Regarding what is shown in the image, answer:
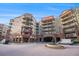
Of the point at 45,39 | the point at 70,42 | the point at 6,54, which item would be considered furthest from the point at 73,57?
the point at 6,54

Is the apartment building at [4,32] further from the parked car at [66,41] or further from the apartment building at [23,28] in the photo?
the parked car at [66,41]

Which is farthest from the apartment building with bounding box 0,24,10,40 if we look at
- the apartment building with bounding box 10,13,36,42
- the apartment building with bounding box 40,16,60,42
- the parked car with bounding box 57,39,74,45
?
the parked car with bounding box 57,39,74,45

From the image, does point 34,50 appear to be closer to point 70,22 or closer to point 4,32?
point 4,32

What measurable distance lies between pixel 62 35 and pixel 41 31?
0.27 m

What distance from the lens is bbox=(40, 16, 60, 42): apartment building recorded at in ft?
9.49

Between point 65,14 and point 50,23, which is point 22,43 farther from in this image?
point 65,14

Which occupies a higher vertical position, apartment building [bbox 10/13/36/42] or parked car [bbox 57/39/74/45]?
apartment building [bbox 10/13/36/42]

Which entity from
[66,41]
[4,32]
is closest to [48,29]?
[66,41]

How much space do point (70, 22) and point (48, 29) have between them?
28 cm

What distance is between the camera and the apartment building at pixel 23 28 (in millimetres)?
2896

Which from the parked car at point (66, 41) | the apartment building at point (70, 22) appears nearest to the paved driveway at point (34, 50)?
the parked car at point (66, 41)

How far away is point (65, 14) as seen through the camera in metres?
2.90

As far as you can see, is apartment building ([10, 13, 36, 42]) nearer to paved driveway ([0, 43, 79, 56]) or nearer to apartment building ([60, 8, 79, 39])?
paved driveway ([0, 43, 79, 56])

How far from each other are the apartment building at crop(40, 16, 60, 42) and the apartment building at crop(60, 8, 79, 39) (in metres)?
0.11
